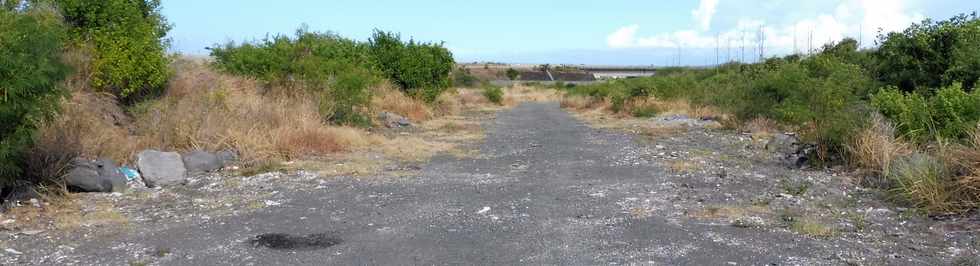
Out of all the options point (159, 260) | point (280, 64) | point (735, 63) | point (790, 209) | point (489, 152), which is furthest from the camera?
point (735, 63)

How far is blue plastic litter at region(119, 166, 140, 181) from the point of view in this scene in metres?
9.91

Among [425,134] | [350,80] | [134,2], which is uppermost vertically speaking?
[134,2]

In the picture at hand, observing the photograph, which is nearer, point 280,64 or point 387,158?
point 387,158

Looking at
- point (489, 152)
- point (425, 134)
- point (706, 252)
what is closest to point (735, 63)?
point (425, 134)

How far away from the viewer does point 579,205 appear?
8781 millimetres

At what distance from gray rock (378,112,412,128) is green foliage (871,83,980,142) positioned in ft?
44.0

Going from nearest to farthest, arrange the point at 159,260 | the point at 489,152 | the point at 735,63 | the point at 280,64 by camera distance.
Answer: the point at 159,260, the point at 489,152, the point at 280,64, the point at 735,63

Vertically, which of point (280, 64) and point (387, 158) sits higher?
point (280, 64)

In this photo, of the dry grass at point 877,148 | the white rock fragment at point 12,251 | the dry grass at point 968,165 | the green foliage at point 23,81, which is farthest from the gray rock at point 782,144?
the white rock fragment at point 12,251

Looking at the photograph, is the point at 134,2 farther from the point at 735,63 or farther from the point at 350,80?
the point at 735,63

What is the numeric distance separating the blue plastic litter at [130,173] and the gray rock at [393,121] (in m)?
11.6

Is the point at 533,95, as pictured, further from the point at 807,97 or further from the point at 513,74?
the point at 807,97

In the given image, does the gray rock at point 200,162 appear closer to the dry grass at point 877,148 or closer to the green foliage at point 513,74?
the dry grass at point 877,148

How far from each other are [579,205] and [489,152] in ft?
20.9
